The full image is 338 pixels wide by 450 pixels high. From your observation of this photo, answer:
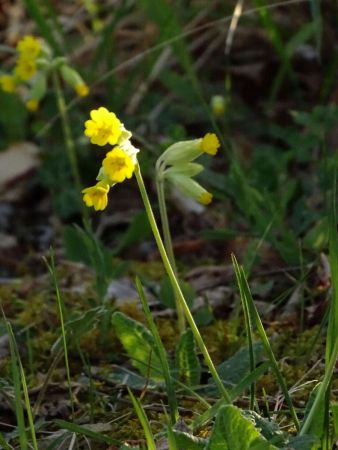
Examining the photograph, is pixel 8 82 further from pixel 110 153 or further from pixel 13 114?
pixel 110 153

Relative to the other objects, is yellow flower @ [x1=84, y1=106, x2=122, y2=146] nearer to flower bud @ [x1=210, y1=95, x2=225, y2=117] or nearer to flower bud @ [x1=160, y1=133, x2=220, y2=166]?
flower bud @ [x1=160, y1=133, x2=220, y2=166]

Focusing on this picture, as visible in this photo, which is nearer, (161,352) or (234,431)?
(234,431)


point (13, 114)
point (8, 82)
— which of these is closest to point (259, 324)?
point (8, 82)

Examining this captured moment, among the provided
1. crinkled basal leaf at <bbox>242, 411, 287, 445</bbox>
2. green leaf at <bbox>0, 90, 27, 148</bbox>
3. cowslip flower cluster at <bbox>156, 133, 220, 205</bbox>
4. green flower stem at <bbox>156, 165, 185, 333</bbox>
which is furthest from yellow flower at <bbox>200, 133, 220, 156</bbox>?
green leaf at <bbox>0, 90, 27, 148</bbox>

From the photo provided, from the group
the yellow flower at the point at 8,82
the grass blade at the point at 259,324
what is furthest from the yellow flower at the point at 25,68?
the grass blade at the point at 259,324

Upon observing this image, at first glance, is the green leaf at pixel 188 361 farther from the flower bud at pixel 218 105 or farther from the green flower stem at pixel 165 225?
the flower bud at pixel 218 105
